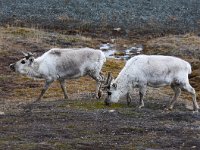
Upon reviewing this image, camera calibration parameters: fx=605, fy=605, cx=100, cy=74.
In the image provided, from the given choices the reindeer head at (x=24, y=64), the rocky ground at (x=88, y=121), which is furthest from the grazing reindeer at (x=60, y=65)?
the rocky ground at (x=88, y=121)

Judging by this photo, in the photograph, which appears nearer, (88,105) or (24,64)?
(88,105)

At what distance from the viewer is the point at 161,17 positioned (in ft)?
180

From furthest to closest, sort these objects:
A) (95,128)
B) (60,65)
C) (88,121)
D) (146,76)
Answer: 1. (60,65)
2. (146,76)
3. (88,121)
4. (95,128)

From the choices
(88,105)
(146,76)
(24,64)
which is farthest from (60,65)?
(146,76)

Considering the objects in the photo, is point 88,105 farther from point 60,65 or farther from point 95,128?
point 95,128

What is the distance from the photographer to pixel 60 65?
24.9 m

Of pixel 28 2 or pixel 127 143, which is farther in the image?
pixel 28 2

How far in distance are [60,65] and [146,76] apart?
3.85 meters

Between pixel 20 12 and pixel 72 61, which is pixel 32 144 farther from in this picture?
pixel 20 12

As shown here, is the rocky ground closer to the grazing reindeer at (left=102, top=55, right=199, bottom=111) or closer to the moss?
the moss

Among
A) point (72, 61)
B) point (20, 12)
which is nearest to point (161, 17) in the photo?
point (20, 12)

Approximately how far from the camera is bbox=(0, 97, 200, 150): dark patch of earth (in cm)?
1705

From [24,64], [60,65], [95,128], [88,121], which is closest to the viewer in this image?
[95,128]

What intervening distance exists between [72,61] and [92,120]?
213 inches
